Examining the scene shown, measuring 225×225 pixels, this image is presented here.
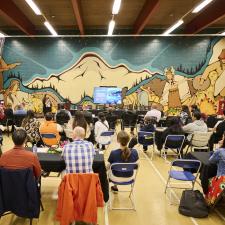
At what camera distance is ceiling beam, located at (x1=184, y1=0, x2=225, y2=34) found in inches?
355

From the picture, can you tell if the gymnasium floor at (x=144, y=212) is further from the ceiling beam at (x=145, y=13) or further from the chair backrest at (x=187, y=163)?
the ceiling beam at (x=145, y=13)

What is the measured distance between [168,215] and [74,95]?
958 cm

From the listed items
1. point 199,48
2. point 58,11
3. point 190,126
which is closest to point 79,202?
point 190,126

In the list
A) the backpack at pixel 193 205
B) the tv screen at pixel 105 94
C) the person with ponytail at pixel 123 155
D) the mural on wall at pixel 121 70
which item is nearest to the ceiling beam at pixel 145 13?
the mural on wall at pixel 121 70

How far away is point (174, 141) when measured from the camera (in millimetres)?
6402

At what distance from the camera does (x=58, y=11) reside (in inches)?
396

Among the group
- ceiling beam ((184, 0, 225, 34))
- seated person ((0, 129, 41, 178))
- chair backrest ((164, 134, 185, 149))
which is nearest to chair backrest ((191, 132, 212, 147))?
chair backrest ((164, 134, 185, 149))

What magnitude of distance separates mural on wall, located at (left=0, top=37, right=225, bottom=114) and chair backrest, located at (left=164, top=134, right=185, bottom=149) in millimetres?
6381

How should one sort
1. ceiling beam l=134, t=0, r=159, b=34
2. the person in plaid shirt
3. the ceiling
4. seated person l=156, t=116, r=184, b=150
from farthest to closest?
the ceiling, ceiling beam l=134, t=0, r=159, b=34, seated person l=156, t=116, r=184, b=150, the person in plaid shirt

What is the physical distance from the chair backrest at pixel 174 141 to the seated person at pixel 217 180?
7.59ft

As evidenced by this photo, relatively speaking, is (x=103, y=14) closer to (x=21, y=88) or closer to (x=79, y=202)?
(x=21, y=88)

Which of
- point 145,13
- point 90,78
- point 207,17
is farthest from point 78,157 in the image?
point 90,78

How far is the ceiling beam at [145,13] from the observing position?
8.24 m

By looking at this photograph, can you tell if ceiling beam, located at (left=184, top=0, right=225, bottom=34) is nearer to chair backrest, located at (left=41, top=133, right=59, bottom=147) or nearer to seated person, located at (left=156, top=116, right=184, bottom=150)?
seated person, located at (left=156, top=116, right=184, bottom=150)
